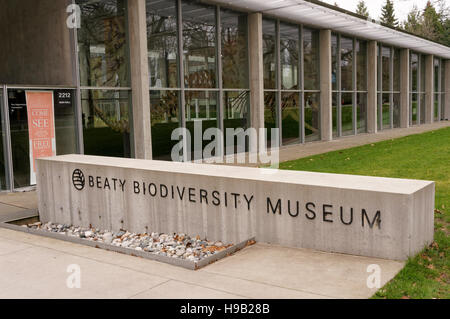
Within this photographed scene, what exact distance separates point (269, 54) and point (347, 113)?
7.62 meters

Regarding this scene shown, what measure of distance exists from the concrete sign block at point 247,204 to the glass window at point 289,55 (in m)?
12.8

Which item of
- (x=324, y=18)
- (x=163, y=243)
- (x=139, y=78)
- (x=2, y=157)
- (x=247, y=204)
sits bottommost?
(x=163, y=243)

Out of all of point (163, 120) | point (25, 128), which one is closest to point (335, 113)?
point (163, 120)

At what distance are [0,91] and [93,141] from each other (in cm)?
268

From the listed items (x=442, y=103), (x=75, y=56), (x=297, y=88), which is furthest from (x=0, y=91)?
(x=442, y=103)

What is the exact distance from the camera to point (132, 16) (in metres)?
13.5

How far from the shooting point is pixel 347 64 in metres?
24.4

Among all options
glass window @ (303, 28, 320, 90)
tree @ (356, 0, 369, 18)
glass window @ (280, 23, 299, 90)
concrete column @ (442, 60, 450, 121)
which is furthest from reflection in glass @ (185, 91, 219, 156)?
tree @ (356, 0, 369, 18)

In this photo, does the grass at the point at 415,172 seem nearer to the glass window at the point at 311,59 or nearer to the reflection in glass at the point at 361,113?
the glass window at the point at 311,59

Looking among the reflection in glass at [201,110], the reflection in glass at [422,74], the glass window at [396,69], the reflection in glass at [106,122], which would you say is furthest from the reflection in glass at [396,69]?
the reflection in glass at [106,122]

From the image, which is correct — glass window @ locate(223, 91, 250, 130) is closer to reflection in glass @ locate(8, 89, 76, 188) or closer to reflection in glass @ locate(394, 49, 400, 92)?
reflection in glass @ locate(8, 89, 76, 188)

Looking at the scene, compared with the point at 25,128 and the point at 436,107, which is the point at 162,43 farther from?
the point at 436,107

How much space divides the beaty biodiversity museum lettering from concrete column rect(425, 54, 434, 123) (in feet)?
107

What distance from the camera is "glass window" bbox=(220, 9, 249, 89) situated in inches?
667
